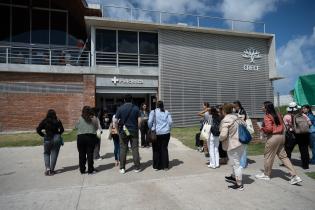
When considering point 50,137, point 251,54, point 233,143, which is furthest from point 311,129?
point 251,54

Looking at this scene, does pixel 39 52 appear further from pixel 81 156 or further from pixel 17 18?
pixel 81 156

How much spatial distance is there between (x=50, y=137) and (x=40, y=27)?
606 inches

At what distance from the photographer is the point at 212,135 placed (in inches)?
299

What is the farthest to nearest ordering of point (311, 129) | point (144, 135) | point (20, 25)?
point (20, 25) < point (144, 135) < point (311, 129)

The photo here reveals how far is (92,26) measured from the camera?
17.8m

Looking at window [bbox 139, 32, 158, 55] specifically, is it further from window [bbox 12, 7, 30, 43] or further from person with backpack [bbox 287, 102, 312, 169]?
person with backpack [bbox 287, 102, 312, 169]

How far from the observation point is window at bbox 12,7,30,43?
766 inches

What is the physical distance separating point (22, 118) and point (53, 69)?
10.6ft

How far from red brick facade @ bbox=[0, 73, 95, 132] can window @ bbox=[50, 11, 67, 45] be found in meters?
4.81

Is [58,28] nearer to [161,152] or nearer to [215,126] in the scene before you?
[161,152]

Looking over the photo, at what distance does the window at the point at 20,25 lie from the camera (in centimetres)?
1947

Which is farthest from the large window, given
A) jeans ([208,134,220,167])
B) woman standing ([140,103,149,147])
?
jeans ([208,134,220,167])

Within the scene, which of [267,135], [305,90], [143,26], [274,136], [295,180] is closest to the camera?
[295,180]

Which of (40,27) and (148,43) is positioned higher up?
(40,27)
